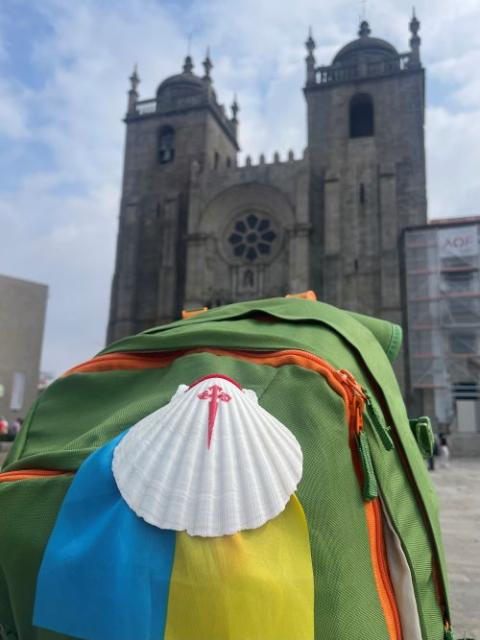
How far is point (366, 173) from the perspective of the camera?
22.4 metres

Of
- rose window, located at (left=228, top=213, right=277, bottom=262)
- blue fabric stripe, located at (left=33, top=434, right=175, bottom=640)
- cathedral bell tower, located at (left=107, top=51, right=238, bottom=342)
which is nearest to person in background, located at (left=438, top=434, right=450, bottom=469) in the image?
rose window, located at (left=228, top=213, right=277, bottom=262)

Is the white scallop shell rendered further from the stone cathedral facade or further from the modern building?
the modern building

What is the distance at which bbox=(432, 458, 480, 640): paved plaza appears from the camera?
2.67 metres

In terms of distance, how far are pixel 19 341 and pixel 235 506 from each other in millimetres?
21716

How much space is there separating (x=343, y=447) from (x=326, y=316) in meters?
0.67

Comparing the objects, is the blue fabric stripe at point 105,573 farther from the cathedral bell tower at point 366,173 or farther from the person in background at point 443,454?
the cathedral bell tower at point 366,173

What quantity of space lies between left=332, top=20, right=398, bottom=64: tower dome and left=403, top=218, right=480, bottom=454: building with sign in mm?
8801

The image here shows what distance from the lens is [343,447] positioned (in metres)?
1.44

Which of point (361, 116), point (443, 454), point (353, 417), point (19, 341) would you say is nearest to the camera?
point (353, 417)

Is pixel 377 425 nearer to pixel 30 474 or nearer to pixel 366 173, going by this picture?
pixel 30 474

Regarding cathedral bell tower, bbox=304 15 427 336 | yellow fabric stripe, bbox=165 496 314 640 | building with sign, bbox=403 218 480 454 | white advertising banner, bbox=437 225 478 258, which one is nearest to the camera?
yellow fabric stripe, bbox=165 496 314 640

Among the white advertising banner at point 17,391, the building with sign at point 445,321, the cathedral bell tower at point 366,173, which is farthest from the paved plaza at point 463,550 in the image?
the white advertising banner at point 17,391

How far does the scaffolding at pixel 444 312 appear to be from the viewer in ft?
65.6

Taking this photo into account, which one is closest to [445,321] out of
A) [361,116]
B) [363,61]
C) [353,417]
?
[361,116]
